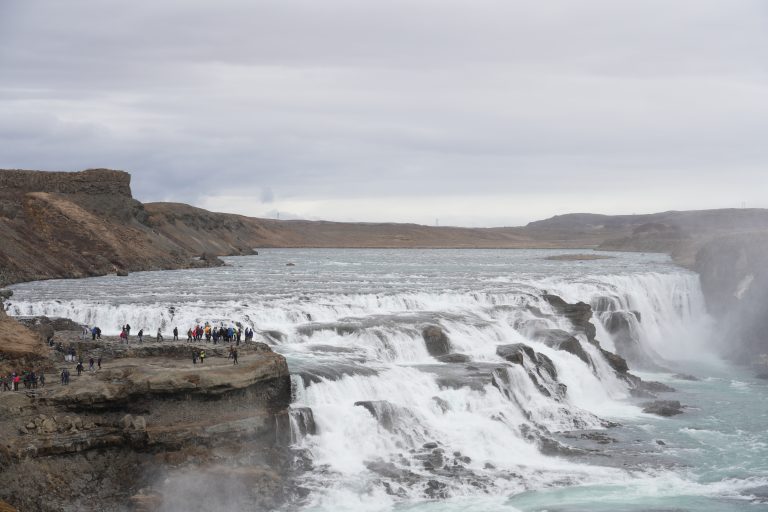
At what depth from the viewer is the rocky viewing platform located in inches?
798

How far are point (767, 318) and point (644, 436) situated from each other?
24401mm

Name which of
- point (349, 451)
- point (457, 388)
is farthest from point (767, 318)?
point (349, 451)

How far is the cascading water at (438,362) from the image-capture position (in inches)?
969

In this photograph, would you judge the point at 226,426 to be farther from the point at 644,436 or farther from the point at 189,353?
the point at 644,436

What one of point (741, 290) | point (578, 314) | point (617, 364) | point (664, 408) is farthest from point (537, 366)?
point (741, 290)

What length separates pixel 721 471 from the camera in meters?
25.4

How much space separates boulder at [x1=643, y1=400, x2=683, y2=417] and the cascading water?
2.24 feet

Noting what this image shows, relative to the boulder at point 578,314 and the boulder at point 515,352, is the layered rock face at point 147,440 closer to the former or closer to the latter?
the boulder at point 515,352

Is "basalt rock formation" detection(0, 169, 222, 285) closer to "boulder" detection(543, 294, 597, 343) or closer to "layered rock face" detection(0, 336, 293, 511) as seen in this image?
"layered rock face" detection(0, 336, 293, 511)

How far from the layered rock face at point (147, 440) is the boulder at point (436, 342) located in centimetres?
1149

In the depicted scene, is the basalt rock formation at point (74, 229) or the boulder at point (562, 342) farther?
the basalt rock formation at point (74, 229)

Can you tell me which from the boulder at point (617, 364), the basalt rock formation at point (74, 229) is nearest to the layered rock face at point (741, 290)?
the boulder at point (617, 364)

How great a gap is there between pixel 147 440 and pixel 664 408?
21.1 m

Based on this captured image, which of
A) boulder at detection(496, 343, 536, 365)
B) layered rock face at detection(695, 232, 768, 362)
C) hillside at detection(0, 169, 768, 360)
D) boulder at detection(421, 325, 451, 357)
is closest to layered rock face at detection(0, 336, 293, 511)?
boulder at detection(421, 325, 451, 357)
